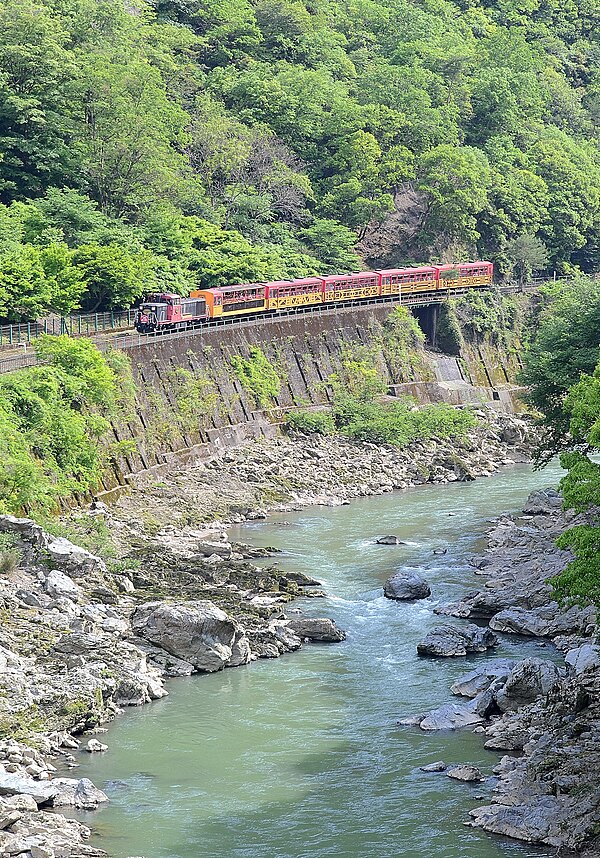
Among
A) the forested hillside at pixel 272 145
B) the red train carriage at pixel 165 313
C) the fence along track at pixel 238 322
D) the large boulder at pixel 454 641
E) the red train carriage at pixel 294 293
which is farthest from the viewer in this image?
the forested hillside at pixel 272 145

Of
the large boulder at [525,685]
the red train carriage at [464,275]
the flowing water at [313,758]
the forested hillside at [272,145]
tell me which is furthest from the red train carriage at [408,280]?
the large boulder at [525,685]

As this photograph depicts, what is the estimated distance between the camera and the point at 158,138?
86.1 meters

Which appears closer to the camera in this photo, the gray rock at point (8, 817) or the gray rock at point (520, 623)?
the gray rock at point (8, 817)

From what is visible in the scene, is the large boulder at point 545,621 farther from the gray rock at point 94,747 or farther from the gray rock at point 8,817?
the gray rock at point 8,817

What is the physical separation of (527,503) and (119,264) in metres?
22.0

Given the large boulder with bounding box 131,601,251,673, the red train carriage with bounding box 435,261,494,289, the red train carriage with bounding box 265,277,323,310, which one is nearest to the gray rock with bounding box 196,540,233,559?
the large boulder with bounding box 131,601,251,673

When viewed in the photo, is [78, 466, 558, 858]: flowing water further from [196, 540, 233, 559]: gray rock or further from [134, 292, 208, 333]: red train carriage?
[134, 292, 208, 333]: red train carriage

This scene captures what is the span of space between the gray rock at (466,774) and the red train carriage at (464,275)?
55.7m

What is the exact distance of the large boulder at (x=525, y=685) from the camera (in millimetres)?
38125

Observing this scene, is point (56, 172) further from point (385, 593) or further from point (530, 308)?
point (385, 593)

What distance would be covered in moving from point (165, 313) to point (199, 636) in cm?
2922

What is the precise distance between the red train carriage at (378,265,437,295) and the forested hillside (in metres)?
4.65

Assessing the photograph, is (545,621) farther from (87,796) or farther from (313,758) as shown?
(87,796)

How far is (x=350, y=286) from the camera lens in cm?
8262
